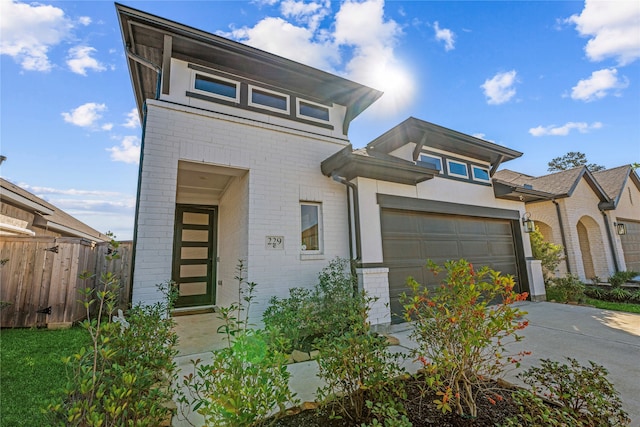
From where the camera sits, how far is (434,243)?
658 cm

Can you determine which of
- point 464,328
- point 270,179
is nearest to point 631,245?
point 464,328

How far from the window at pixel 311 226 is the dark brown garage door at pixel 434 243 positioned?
1.45 meters

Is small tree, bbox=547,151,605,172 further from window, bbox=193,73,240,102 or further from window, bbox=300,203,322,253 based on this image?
window, bbox=193,73,240,102

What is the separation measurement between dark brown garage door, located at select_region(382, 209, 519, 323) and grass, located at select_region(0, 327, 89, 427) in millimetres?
5084

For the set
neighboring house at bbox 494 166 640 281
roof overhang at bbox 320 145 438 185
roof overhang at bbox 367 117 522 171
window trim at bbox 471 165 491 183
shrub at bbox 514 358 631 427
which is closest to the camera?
shrub at bbox 514 358 631 427

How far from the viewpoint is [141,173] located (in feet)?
14.0

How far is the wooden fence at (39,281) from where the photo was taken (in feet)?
16.2

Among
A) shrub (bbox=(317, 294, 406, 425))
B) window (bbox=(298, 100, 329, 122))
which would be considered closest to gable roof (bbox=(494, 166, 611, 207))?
window (bbox=(298, 100, 329, 122))

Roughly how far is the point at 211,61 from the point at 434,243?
633 cm

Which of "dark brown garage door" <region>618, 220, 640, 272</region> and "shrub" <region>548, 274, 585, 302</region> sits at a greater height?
"dark brown garage door" <region>618, 220, 640, 272</region>

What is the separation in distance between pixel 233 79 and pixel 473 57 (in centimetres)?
598

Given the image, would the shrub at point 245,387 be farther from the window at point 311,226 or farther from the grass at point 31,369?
the window at point 311,226

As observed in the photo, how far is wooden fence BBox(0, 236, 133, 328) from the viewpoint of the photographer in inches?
195

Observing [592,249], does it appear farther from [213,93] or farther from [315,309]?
[213,93]
